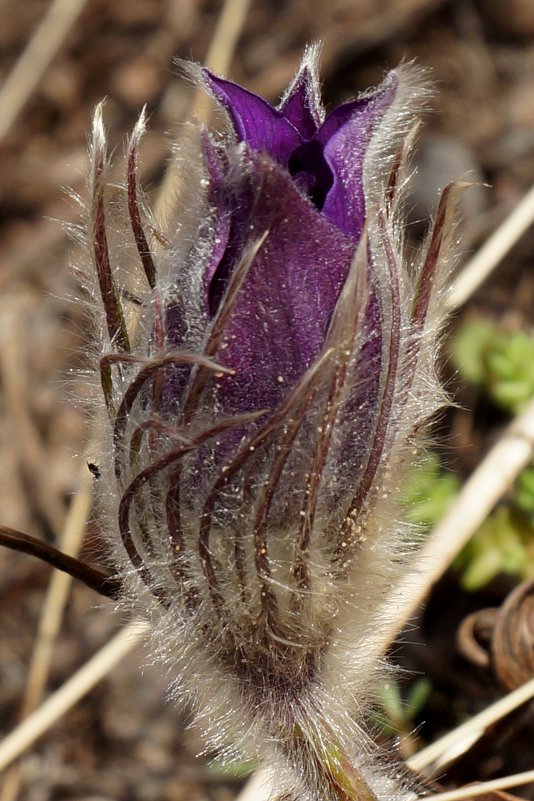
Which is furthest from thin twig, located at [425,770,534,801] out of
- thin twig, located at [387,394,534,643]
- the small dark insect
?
the small dark insect

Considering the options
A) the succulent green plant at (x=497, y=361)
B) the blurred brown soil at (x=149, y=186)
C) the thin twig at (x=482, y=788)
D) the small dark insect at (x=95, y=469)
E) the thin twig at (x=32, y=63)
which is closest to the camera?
the small dark insect at (x=95, y=469)

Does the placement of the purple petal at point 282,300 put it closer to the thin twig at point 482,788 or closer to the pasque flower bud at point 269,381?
the pasque flower bud at point 269,381

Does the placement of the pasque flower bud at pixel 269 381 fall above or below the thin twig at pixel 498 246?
below

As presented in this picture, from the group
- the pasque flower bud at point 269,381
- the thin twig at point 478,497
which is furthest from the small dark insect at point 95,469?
the thin twig at point 478,497

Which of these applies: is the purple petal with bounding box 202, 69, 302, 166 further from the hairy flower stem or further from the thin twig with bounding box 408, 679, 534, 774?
the thin twig with bounding box 408, 679, 534, 774

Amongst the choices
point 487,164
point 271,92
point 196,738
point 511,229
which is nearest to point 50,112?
point 271,92
